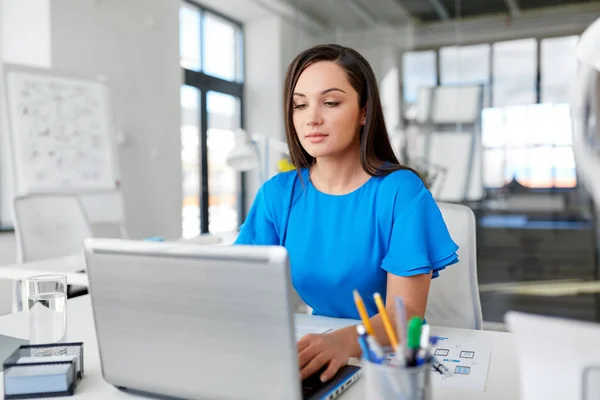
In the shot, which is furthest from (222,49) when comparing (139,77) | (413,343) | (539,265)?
(413,343)

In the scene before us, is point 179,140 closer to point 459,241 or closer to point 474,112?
point 474,112

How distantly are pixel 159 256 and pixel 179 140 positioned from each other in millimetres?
4386

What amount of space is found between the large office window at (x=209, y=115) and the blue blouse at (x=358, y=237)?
12.6 feet

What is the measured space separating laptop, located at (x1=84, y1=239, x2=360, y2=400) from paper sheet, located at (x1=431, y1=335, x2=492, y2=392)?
0.70ft

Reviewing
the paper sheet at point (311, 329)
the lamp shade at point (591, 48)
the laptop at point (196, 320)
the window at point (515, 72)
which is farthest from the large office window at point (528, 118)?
the lamp shade at point (591, 48)

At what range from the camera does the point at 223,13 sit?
583 centimetres

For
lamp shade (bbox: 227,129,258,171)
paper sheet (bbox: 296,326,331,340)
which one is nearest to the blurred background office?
lamp shade (bbox: 227,129,258,171)

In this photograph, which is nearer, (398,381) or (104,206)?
(398,381)

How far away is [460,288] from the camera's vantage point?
1489 millimetres

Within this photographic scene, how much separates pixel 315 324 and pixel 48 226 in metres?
2.13

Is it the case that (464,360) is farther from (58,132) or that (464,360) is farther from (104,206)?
(104,206)

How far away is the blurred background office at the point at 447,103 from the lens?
3.84 m

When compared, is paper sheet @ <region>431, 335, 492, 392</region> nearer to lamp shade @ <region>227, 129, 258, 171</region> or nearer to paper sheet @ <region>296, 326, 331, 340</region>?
paper sheet @ <region>296, 326, 331, 340</region>

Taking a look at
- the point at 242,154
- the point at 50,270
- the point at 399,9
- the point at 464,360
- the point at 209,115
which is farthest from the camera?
the point at 209,115
